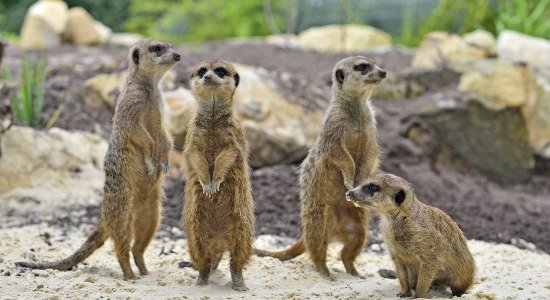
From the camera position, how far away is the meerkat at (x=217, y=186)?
4.31m

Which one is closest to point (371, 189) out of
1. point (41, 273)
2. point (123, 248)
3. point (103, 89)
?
point (123, 248)

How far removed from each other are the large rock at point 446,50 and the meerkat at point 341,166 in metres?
5.04

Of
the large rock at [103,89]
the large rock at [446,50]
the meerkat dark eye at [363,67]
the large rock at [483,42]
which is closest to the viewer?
the meerkat dark eye at [363,67]

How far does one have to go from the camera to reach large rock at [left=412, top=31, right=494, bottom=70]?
991cm

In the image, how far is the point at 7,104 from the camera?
6426 mm

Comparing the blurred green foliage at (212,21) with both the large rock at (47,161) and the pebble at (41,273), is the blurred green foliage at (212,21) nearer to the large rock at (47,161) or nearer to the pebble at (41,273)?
the large rock at (47,161)

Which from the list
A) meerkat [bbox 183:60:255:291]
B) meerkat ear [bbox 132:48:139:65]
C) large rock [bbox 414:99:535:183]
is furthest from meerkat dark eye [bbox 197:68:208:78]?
large rock [bbox 414:99:535:183]

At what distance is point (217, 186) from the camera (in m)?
4.29

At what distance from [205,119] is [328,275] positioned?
138cm

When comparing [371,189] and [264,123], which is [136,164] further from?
[264,123]

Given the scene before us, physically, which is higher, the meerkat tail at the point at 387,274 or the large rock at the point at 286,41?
the large rock at the point at 286,41

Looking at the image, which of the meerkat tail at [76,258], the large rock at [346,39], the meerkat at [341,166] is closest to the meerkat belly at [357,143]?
the meerkat at [341,166]

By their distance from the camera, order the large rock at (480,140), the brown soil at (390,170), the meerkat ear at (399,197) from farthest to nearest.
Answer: the large rock at (480,140) < the brown soil at (390,170) < the meerkat ear at (399,197)

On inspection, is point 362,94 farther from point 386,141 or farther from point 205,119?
point 386,141
